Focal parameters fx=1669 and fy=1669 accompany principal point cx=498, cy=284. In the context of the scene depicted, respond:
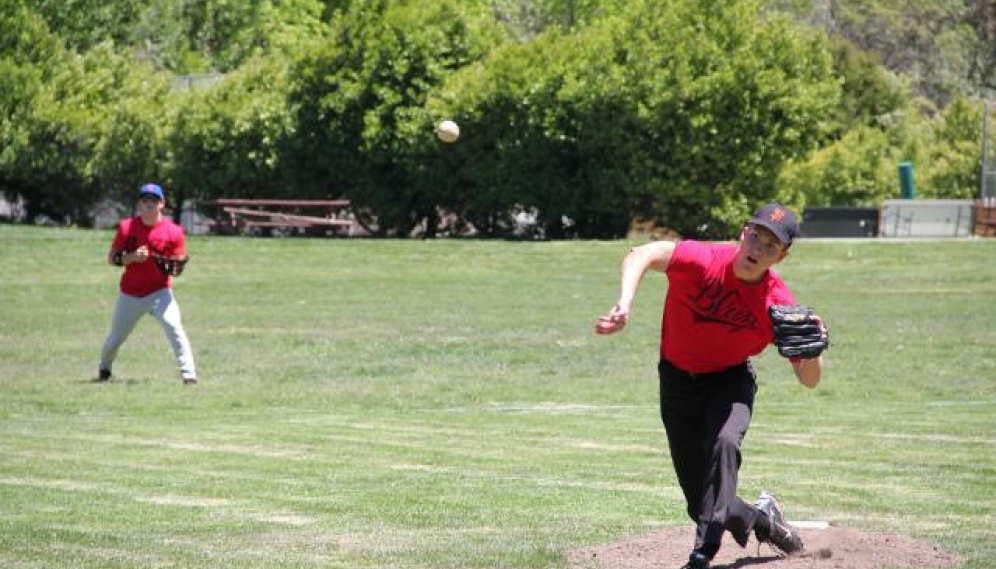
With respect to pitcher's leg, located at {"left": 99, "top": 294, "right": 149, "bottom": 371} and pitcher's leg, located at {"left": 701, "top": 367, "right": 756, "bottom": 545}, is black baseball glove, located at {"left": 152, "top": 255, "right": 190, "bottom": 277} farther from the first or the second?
pitcher's leg, located at {"left": 701, "top": 367, "right": 756, "bottom": 545}

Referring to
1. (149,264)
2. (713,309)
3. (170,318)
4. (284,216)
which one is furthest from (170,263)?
(284,216)

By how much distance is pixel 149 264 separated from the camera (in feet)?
57.8

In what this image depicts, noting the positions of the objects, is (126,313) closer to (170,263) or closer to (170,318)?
(170,318)

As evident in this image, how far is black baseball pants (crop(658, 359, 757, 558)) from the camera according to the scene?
762cm

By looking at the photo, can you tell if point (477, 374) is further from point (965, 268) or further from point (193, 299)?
point (965, 268)

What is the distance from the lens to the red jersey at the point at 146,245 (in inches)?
688

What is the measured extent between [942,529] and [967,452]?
385 cm

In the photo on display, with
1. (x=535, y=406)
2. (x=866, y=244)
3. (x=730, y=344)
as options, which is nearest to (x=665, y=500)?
(x=730, y=344)

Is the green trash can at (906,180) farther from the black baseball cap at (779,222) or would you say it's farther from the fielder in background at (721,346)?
the black baseball cap at (779,222)

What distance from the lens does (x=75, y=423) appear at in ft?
49.3

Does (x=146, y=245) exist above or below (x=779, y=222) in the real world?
below

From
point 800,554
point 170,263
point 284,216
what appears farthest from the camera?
point 284,216

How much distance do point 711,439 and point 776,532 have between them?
68 centimetres

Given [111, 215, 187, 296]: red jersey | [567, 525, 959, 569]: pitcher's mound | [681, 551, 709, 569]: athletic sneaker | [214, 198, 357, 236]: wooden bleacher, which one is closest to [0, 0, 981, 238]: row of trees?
[214, 198, 357, 236]: wooden bleacher
